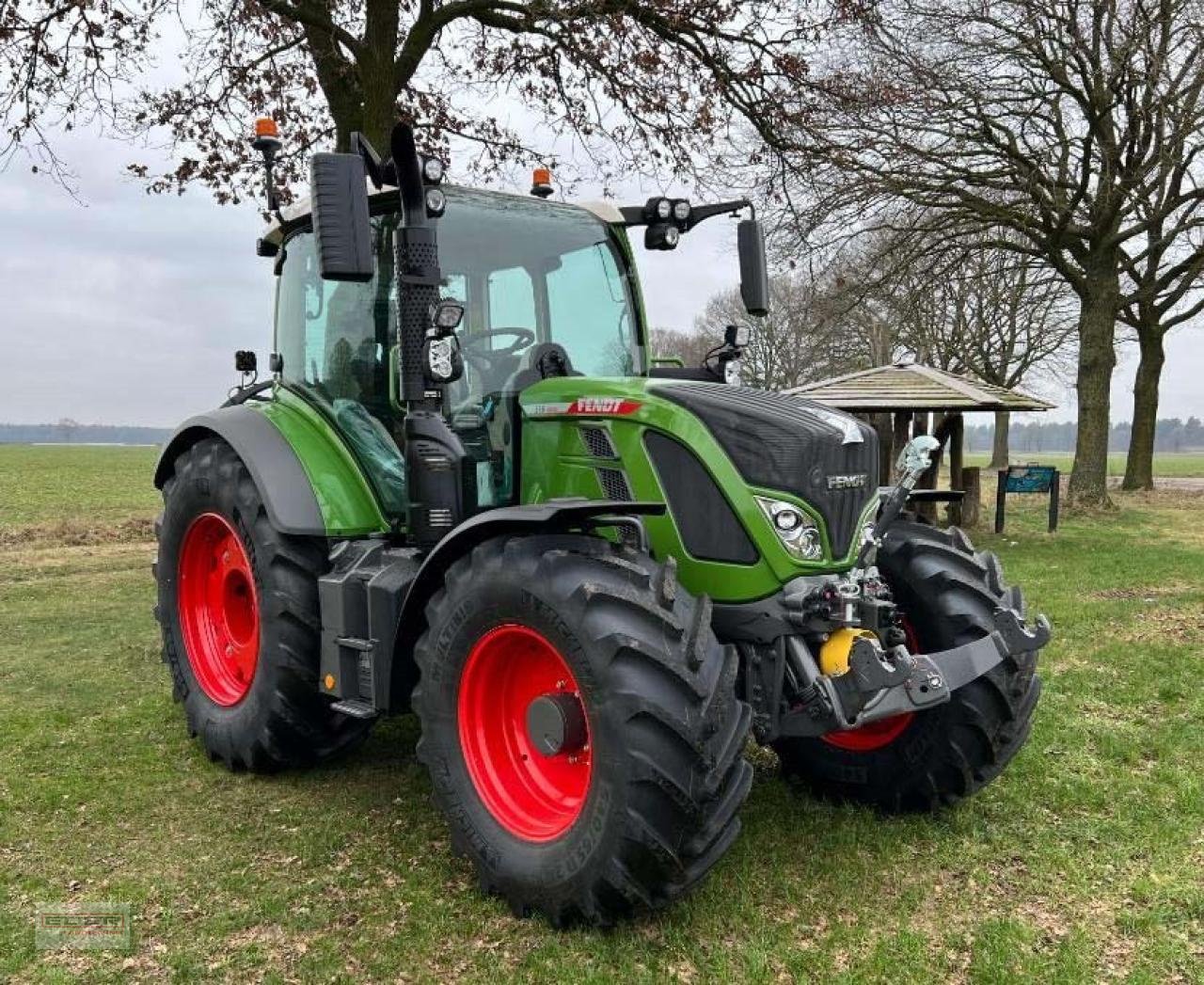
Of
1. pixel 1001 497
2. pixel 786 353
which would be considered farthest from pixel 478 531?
pixel 786 353

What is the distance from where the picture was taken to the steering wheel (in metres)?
4.04

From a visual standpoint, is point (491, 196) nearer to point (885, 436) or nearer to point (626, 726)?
point (626, 726)

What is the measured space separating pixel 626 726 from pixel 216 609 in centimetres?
294

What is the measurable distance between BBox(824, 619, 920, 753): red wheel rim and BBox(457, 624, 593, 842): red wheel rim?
1.12 m

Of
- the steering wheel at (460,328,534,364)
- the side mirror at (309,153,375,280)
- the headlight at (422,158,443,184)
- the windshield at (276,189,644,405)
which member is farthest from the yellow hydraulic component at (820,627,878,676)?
the headlight at (422,158,443,184)

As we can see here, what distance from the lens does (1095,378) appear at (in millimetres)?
16641

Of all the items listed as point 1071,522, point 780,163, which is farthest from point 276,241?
point 1071,522

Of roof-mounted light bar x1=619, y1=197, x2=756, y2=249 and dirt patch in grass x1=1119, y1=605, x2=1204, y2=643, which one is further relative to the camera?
dirt patch in grass x1=1119, y1=605, x2=1204, y2=643

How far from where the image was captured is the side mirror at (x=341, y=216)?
10.7ft

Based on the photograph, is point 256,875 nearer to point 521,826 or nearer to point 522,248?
point 521,826

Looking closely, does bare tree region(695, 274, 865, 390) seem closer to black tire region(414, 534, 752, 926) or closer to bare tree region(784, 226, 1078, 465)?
bare tree region(784, 226, 1078, 465)

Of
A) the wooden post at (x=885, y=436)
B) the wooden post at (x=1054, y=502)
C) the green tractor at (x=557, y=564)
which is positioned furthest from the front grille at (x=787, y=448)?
the wooden post at (x=1054, y=502)

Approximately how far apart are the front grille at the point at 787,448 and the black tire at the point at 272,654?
68.9 inches

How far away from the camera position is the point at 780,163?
10.3 m
